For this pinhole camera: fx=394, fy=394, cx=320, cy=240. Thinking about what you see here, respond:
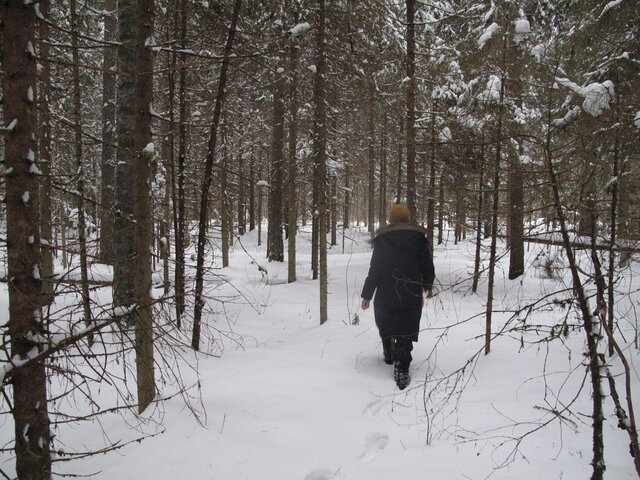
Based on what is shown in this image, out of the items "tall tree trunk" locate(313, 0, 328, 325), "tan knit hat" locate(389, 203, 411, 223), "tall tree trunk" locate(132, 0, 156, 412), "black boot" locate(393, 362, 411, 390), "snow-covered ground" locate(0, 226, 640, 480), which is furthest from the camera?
"tall tree trunk" locate(313, 0, 328, 325)

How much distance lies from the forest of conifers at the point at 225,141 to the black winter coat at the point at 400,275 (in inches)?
26.8

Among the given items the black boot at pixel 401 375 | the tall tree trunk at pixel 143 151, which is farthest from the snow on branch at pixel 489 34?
the black boot at pixel 401 375

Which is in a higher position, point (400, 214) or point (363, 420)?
point (400, 214)

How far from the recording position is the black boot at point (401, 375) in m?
4.97

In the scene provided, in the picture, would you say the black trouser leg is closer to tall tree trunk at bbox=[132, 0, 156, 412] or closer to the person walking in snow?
the person walking in snow

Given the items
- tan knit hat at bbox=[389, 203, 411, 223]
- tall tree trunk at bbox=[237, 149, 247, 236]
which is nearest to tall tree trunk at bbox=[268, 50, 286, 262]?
tall tree trunk at bbox=[237, 149, 247, 236]

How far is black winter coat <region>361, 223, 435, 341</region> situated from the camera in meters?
5.29

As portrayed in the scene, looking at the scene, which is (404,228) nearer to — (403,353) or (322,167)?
(403,353)

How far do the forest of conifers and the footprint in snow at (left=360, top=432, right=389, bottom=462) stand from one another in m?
1.80

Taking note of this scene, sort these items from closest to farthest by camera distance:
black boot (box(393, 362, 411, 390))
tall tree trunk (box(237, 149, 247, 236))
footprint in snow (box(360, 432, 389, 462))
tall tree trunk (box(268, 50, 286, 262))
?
footprint in snow (box(360, 432, 389, 462)), black boot (box(393, 362, 411, 390)), tall tree trunk (box(237, 149, 247, 236)), tall tree trunk (box(268, 50, 286, 262))

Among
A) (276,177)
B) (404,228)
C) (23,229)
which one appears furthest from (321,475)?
(276,177)

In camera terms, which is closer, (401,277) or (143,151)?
(143,151)

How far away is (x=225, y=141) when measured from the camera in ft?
53.3

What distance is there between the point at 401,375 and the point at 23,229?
423cm
